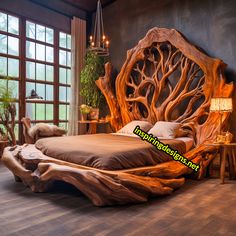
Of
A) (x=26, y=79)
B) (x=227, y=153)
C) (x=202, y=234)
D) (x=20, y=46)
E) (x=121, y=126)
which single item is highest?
(x=20, y=46)

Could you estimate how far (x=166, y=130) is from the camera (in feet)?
14.2

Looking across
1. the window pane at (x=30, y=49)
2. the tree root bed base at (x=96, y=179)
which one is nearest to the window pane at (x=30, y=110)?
the window pane at (x=30, y=49)

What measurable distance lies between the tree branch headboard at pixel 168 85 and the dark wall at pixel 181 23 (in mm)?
317

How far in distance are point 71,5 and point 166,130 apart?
12.6 feet

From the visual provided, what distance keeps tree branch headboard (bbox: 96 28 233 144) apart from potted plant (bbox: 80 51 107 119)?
31 cm

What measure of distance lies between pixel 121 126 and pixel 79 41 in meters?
2.35

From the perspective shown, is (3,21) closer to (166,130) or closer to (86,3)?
(86,3)

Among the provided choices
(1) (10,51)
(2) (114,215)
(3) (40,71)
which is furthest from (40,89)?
(2) (114,215)

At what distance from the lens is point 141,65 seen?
5.50 meters

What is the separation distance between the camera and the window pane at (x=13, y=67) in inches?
209

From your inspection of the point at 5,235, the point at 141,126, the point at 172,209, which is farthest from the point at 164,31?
the point at 5,235

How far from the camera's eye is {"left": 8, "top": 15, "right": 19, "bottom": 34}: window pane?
5273mm

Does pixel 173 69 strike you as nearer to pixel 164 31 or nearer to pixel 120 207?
pixel 164 31

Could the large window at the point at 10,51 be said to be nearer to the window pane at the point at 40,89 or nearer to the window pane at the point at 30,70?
the window pane at the point at 30,70
